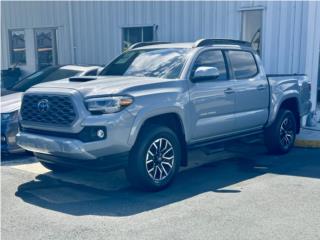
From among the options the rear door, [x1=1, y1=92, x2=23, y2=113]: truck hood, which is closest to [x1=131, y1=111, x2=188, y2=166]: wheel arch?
the rear door

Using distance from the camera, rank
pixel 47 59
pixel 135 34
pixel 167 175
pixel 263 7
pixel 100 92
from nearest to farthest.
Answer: pixel 100 92, pixel 167 175, pixel 263 7, pixel 135 34, pixel 47 59

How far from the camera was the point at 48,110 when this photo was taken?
5578 mm

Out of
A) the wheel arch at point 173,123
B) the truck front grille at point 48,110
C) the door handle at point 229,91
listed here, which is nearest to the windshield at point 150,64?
the wheel arch at point 173,123

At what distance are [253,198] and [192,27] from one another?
6283 mm

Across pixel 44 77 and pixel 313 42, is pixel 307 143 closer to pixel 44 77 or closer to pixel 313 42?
pixel 313 42

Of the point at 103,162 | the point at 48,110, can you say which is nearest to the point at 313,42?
the point at 103,162

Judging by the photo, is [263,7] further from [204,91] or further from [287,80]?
[204,91]

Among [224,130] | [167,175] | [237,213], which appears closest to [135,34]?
[224,130]

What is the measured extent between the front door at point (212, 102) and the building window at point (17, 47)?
1050cm

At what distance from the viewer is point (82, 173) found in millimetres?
6762

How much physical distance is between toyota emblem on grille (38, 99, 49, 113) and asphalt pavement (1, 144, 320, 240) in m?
1.07

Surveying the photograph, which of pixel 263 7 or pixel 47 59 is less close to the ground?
pixel 263 7

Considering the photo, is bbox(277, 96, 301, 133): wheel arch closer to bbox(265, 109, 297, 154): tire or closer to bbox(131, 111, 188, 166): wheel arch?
bbox(265, 109, 297, 154): tire

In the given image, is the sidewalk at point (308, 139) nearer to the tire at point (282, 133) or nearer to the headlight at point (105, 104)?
the tire at point (282, 133)
